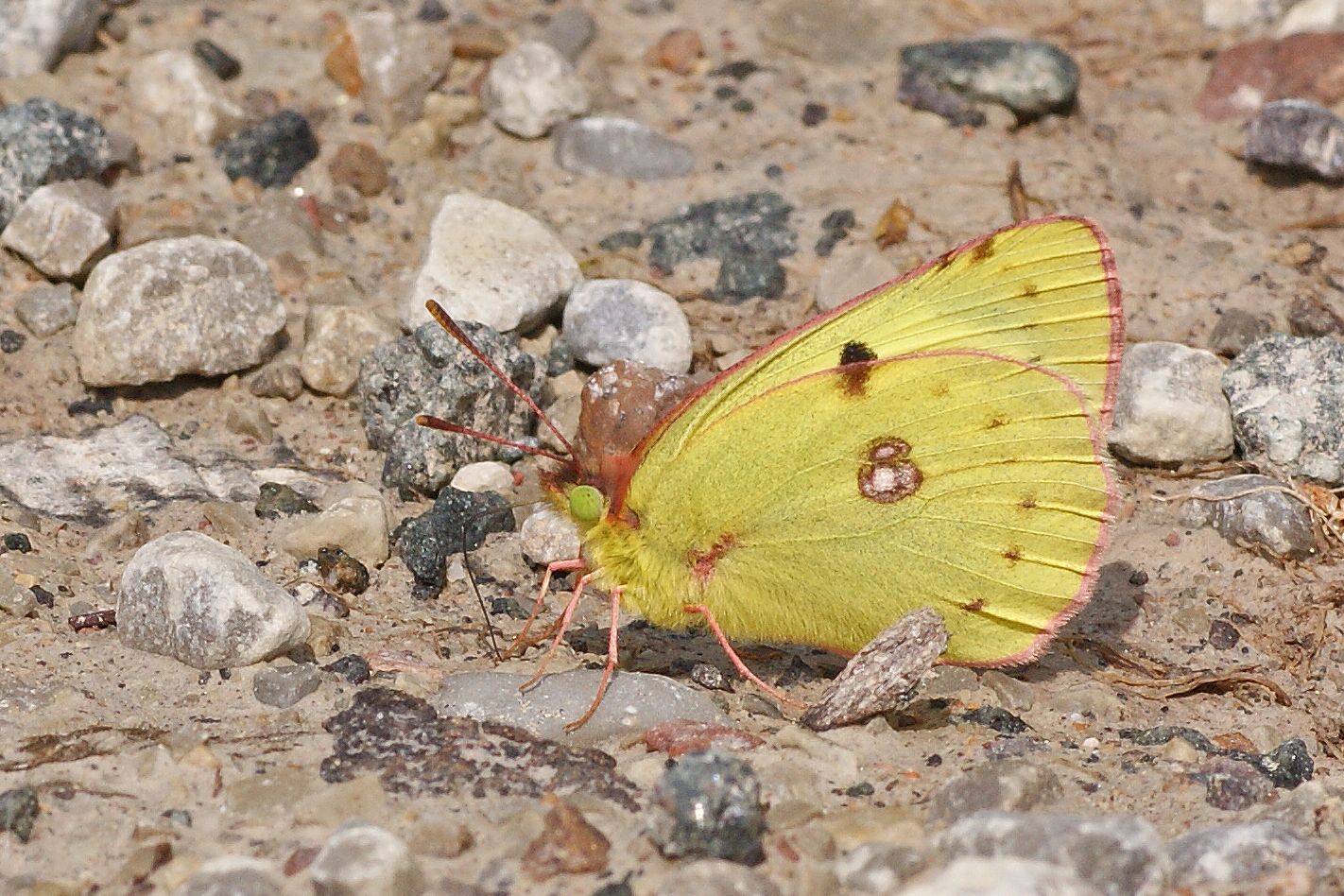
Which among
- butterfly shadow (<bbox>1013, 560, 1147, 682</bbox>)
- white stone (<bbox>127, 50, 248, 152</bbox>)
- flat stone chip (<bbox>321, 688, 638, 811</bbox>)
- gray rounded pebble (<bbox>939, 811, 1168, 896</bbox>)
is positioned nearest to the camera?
gray rounded pebble (<bbox>939, 811, 1168, 896</bbox>)

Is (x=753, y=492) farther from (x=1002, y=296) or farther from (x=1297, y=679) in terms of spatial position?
(x=1297, y=679)

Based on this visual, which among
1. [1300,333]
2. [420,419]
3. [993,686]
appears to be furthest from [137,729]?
[1300,333]

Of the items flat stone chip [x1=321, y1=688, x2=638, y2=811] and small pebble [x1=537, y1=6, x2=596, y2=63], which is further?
small pebble [x1=537, y1=6, x2=596, y2=63]

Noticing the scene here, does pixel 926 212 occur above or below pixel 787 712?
above

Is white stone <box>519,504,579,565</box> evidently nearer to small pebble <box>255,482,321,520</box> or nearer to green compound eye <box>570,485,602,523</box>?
green compound eye <box>570,485,602,523</box>

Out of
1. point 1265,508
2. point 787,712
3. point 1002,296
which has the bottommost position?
point 787,712

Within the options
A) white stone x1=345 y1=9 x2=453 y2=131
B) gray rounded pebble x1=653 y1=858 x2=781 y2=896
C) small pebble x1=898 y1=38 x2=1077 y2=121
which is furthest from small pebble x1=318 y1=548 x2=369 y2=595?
small pebble x1=898 y1=38 x2=1077 y2=121

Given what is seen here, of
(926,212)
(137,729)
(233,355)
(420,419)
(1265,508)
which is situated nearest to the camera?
(137,729)

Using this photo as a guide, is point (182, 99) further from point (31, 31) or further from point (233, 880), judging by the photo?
point (233, 880)
